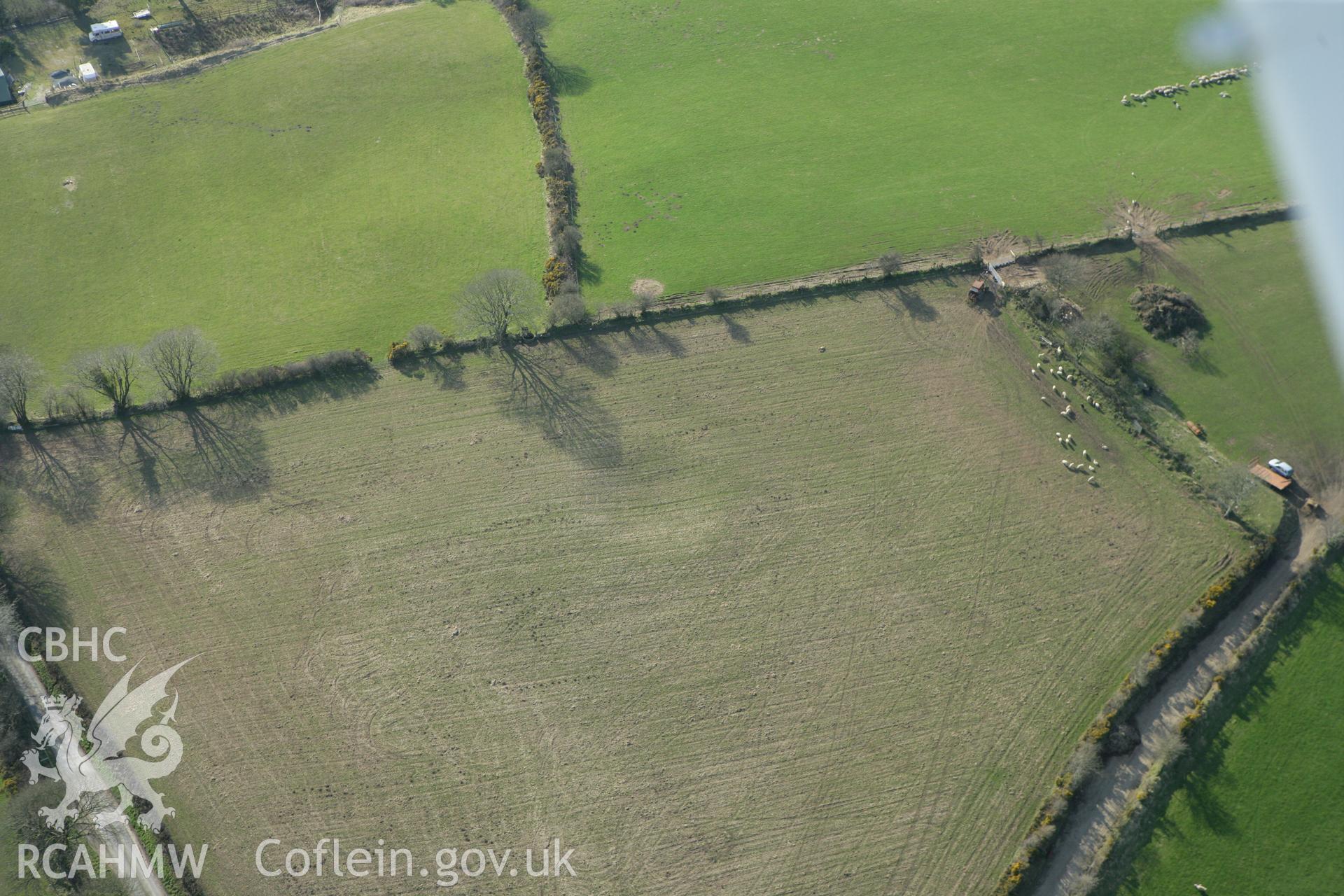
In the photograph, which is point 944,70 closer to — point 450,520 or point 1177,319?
point 1177,319

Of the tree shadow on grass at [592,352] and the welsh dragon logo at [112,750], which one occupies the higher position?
the tree shadow on grass at [592,352]

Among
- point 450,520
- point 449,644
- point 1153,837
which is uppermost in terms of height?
point 450,520

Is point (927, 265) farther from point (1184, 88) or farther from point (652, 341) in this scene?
point (1184, 88)

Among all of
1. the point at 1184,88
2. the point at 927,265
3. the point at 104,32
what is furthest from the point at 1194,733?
the point at 104,32

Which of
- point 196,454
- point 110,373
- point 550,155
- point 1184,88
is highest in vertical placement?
point 550,155

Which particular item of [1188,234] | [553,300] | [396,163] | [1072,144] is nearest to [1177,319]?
[1188,234]

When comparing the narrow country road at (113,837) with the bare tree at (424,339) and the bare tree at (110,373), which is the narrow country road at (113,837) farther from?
the bare tree at (424,339)

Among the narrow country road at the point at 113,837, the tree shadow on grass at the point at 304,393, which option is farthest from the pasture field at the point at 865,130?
the narrow country road at the point at 113,837
